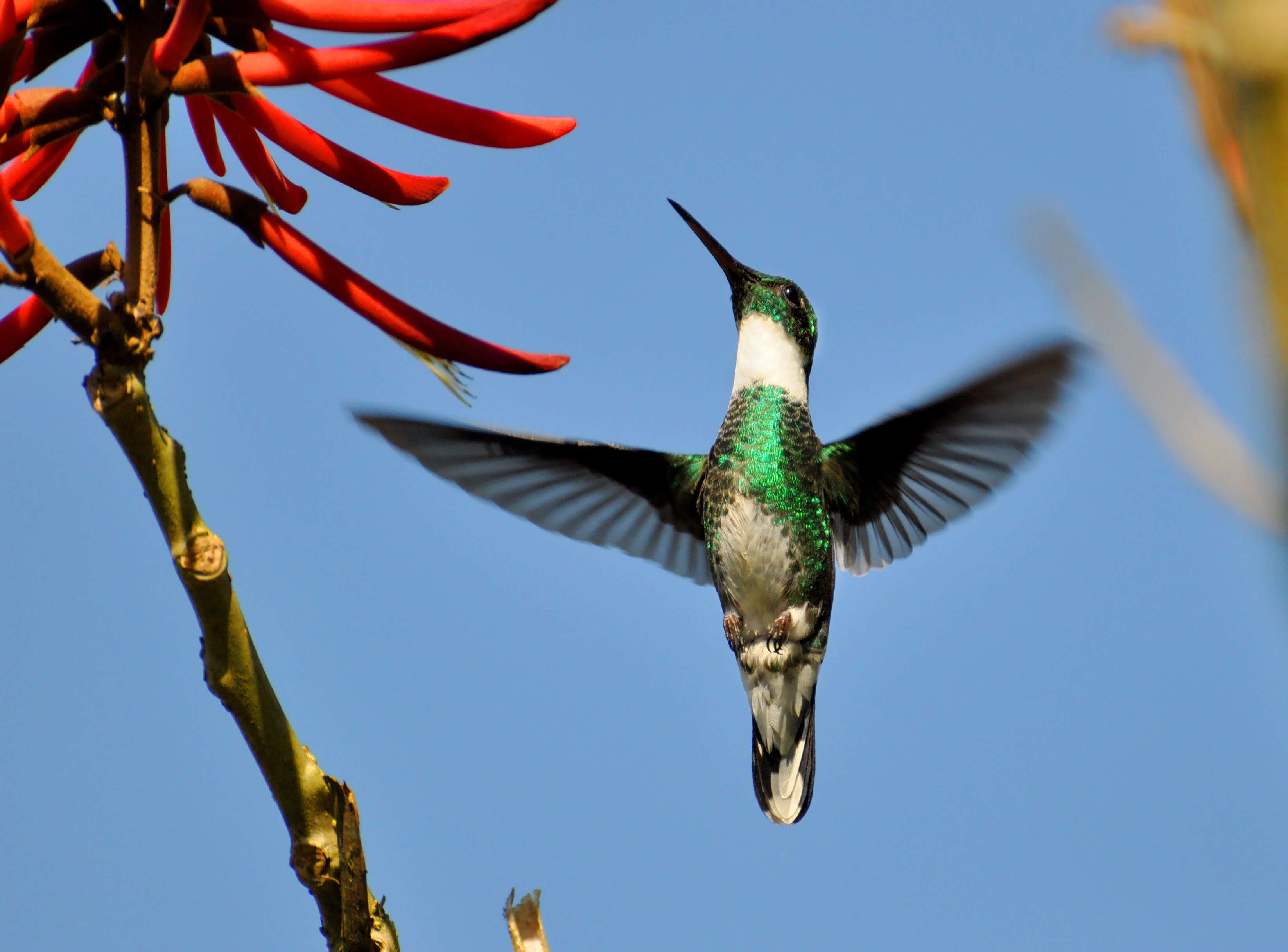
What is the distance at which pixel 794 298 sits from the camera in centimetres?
387

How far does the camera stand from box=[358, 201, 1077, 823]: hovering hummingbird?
344 cm

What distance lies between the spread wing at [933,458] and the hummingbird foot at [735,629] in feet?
1.45

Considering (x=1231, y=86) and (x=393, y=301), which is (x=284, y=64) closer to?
(x=393, y=301)

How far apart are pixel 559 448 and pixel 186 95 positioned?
6.64 ft

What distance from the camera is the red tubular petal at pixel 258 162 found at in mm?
1981

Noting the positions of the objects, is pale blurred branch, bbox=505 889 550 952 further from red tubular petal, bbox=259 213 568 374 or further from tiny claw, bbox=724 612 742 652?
tiny claw, bbox=724 612 742 652

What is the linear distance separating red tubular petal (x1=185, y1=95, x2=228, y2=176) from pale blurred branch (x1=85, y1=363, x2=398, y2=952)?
32.9 inches

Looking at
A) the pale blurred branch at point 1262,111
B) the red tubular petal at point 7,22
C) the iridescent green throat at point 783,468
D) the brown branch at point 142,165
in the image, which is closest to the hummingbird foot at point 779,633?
the iridescent green throat at point 783,468

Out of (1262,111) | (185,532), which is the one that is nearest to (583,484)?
(185,532)

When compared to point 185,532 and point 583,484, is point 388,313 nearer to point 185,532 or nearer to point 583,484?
point 185,532

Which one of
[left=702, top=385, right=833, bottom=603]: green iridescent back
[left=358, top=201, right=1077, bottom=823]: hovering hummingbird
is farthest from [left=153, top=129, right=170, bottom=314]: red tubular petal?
[left=702, top=385, right=833, bottom=603]: green iridescent back

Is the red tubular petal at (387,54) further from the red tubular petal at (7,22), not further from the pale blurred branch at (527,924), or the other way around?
the pale blurred branch at (527,924)

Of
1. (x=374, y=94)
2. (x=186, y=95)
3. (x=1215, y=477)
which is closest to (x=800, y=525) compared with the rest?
(x=374, y=94)

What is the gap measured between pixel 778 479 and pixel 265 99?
6.40 feet
